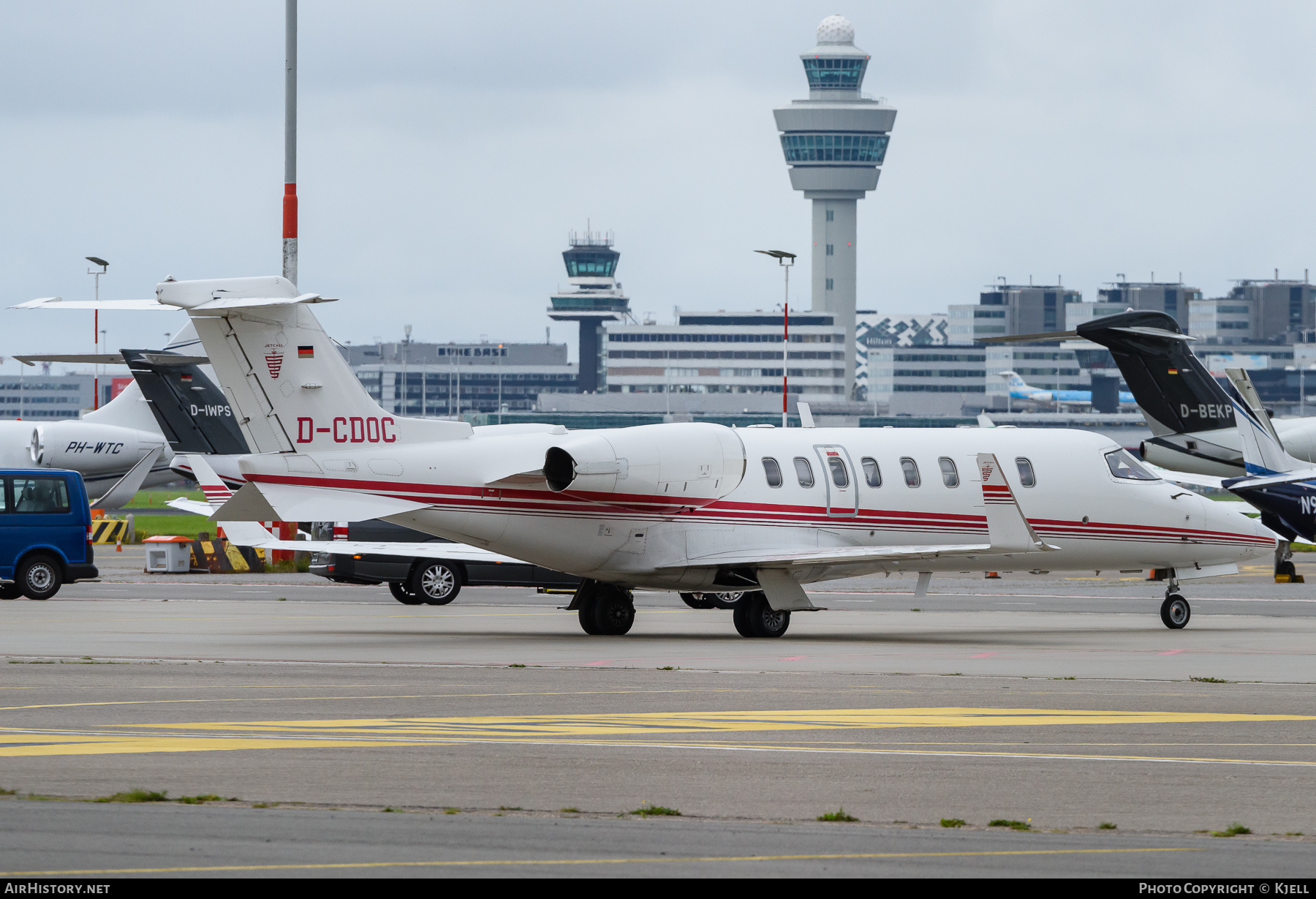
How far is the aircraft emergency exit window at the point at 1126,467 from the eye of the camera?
28.6 meters

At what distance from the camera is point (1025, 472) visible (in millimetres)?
28078

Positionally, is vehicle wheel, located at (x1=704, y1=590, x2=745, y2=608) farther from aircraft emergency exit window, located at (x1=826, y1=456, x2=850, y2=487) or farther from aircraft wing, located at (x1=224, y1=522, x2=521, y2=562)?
aircraft emergency exit window, located at (x1=826, y1=456, x2=850, y2=487)

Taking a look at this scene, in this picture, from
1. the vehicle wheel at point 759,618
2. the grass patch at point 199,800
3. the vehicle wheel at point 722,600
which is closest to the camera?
the grass patch at point 199,800

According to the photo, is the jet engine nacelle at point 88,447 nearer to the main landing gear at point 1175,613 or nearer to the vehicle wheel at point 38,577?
the vehicle wheel at point 38,577

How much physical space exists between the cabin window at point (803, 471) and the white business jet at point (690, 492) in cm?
2

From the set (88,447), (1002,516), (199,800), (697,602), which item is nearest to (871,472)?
(1002,516)

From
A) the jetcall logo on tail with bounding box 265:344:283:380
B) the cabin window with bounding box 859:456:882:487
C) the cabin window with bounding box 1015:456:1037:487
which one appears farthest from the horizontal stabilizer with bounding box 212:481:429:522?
the cabin window with bounding box 1015:456:1037:487

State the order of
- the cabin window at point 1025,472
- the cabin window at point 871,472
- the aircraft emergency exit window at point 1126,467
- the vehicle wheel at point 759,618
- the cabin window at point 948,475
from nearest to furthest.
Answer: the vehicle wheel at point 759,618
the cabin window at point 871,472
the cabin window at point 948,475
the cabin window at point 1025,472
the aircraft emergency exit window at point 1126,467

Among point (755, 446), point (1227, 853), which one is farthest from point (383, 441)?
point (1227, 853)

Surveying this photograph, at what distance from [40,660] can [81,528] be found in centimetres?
1342

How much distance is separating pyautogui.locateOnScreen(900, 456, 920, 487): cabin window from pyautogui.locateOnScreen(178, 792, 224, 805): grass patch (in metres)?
17.9

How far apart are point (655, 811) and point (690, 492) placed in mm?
15557

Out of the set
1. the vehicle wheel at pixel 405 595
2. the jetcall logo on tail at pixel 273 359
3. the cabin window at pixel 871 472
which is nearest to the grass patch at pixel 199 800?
the jetcall logo on tail at pixel 273 359

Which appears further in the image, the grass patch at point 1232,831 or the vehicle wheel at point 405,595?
the vehicle wheel at point 405,595
